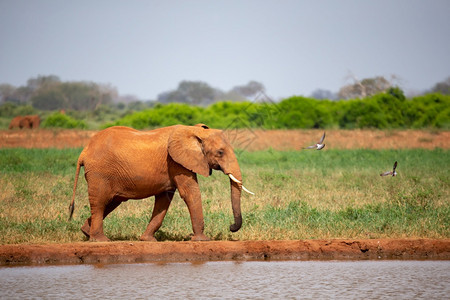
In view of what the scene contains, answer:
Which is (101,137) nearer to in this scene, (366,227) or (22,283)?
(22,283)

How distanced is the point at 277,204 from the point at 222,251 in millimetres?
3952

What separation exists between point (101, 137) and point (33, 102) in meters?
68.6

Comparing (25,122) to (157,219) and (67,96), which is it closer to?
(157,219)

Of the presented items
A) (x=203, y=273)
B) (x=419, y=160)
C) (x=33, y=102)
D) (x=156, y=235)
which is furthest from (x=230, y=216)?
(x=33, y=102)

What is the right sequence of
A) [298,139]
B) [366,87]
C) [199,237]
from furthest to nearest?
[366,87] → [298,139] → [199,237]

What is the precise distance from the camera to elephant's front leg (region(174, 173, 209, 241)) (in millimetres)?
9727

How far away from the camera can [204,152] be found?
392 inches

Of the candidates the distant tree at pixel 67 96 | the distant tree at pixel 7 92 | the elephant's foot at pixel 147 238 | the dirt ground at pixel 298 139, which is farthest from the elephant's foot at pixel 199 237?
the distant tree at pixel 7 92

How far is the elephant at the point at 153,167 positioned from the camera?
32.1 ft

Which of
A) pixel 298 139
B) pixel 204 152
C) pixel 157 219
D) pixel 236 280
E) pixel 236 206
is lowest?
pixel 236 280

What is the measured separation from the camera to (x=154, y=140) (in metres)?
10.1

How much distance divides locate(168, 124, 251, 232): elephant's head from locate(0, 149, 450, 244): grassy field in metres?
0.98

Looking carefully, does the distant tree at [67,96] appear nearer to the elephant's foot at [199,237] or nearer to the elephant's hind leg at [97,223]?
the elephant's hind leg at [97,223]

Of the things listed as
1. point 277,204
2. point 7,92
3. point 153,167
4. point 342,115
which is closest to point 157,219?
point 153,167
